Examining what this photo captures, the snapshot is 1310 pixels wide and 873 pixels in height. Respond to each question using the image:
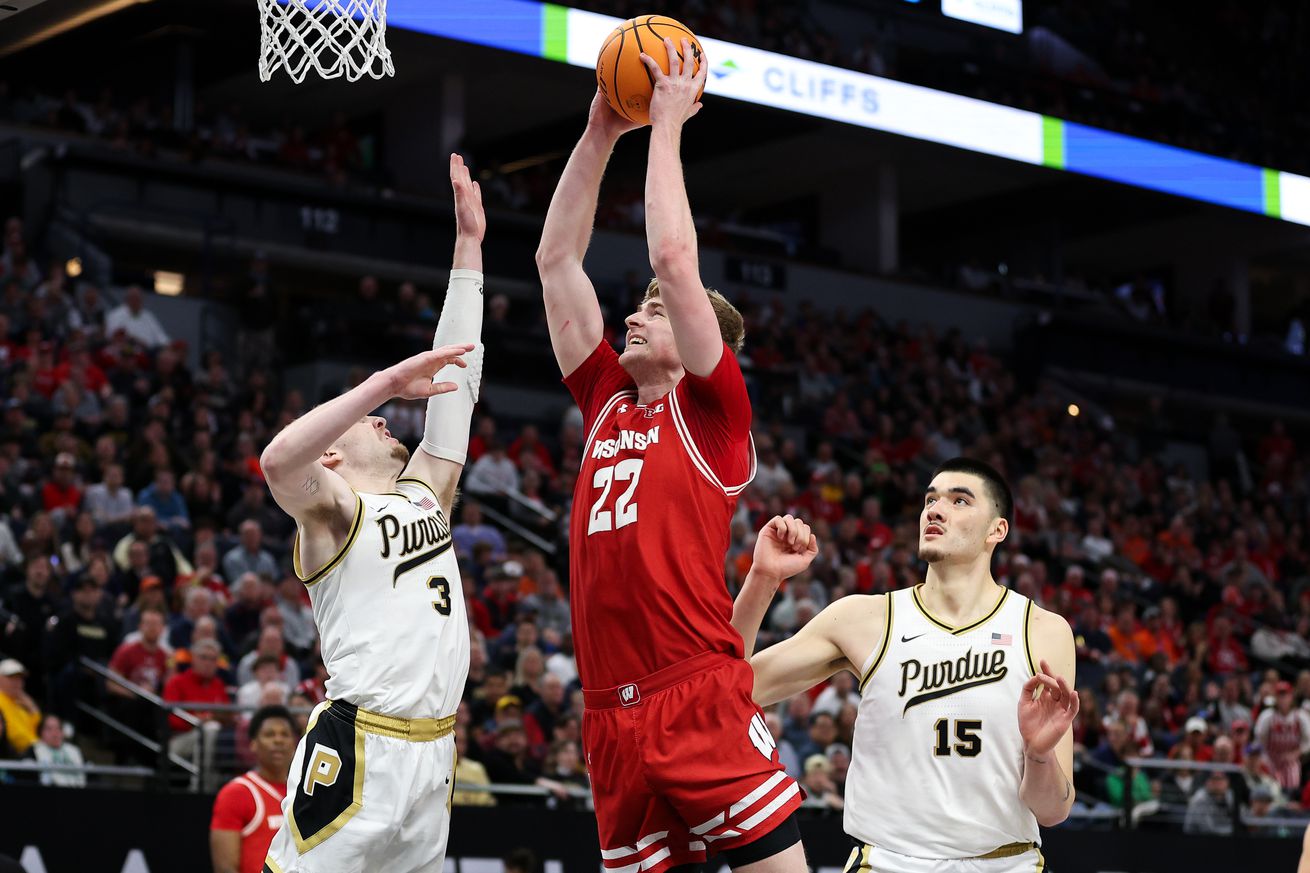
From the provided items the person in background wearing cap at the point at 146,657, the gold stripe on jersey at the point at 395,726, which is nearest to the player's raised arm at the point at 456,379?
the gold stripe on jersey at the point at 395,726

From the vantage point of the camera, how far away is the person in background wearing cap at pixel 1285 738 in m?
17.0

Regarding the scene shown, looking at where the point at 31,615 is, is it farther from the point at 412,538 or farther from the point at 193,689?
the point at 412,538

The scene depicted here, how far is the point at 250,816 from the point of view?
8.26m

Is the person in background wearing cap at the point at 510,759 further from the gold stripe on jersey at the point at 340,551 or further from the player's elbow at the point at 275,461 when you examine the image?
the player's elbow at the point at 275,461

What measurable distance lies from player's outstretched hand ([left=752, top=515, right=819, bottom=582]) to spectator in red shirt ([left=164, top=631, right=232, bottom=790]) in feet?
21.8

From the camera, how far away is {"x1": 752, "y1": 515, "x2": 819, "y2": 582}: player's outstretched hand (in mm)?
5242

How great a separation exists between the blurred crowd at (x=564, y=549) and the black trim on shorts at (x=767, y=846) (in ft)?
22.1

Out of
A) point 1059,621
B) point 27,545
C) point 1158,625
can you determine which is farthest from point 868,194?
point 1059,621

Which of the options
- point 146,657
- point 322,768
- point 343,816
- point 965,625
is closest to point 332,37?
point 322,768

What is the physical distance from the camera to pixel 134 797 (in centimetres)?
1030

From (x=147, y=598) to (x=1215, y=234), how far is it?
2666 cm

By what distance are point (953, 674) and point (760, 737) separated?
1.43 meters

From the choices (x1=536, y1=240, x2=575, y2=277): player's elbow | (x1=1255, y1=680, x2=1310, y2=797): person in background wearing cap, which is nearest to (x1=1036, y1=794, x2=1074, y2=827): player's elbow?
(x1=536, y1=240, x2=575, y2=277): player's elbow

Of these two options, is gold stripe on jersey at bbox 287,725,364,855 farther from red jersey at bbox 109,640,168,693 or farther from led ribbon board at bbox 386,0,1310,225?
led ribbon board at bbox 386,0,1310,225
